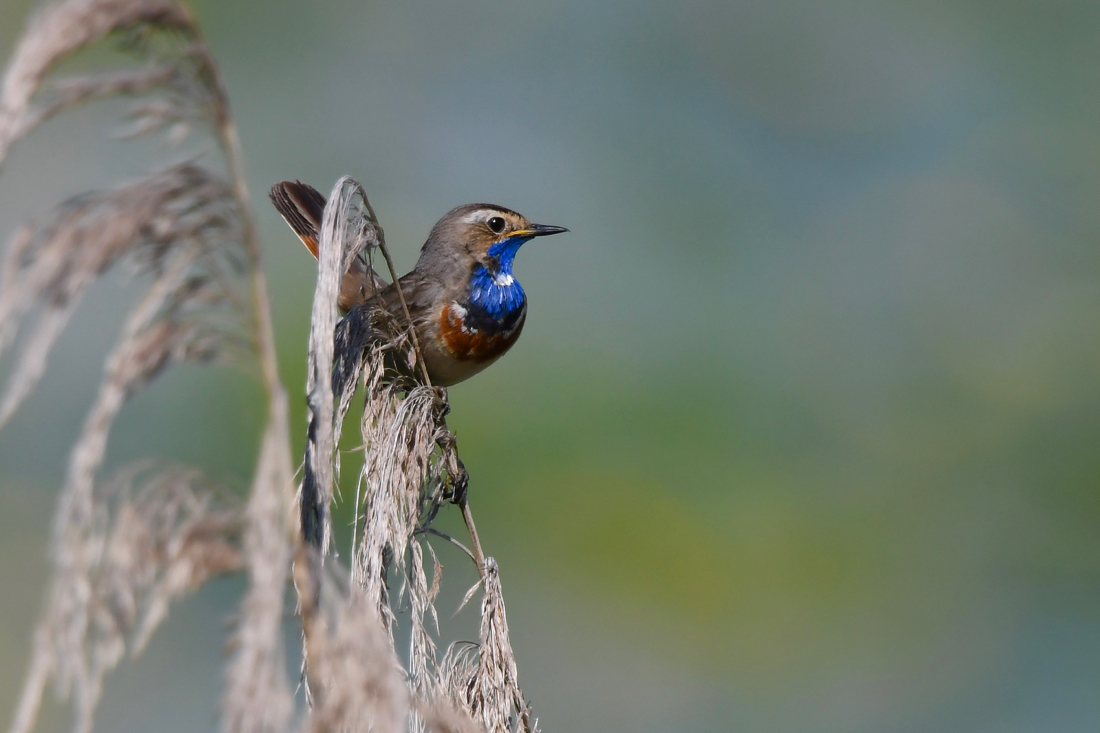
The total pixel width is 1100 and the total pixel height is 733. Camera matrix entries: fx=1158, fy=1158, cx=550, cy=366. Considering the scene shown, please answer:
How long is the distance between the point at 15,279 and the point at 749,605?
10101mm

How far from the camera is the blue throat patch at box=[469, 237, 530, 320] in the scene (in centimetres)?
469

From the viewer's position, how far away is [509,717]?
2502 millimetres

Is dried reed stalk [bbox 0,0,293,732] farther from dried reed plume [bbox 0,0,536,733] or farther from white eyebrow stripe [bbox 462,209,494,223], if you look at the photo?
white eyebrow stripe [bbox 462,209,494,223]

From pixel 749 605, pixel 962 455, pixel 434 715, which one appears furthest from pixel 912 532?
pixel 434 715

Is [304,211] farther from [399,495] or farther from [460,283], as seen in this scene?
[399,495]

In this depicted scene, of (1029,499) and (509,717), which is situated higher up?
(1029,499)

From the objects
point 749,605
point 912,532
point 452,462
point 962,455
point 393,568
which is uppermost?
point 962,455

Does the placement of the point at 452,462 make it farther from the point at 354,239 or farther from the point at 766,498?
the point at 766,498

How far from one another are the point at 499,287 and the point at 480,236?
0.23 metres

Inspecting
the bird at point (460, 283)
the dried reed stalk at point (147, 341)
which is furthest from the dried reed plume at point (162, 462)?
the bird at point (460, 283)

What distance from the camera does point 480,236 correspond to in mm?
4859

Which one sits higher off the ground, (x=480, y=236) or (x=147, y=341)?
(x=480, y=236)

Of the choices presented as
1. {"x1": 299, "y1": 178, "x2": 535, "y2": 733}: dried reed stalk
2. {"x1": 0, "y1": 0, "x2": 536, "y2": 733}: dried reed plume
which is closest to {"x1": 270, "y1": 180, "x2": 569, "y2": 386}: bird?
{"x1": 299, "y1": 178, "x2": 535, "y2": 733}: dried reed stalk

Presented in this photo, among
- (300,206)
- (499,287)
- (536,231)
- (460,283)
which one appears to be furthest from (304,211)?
(536,231)
